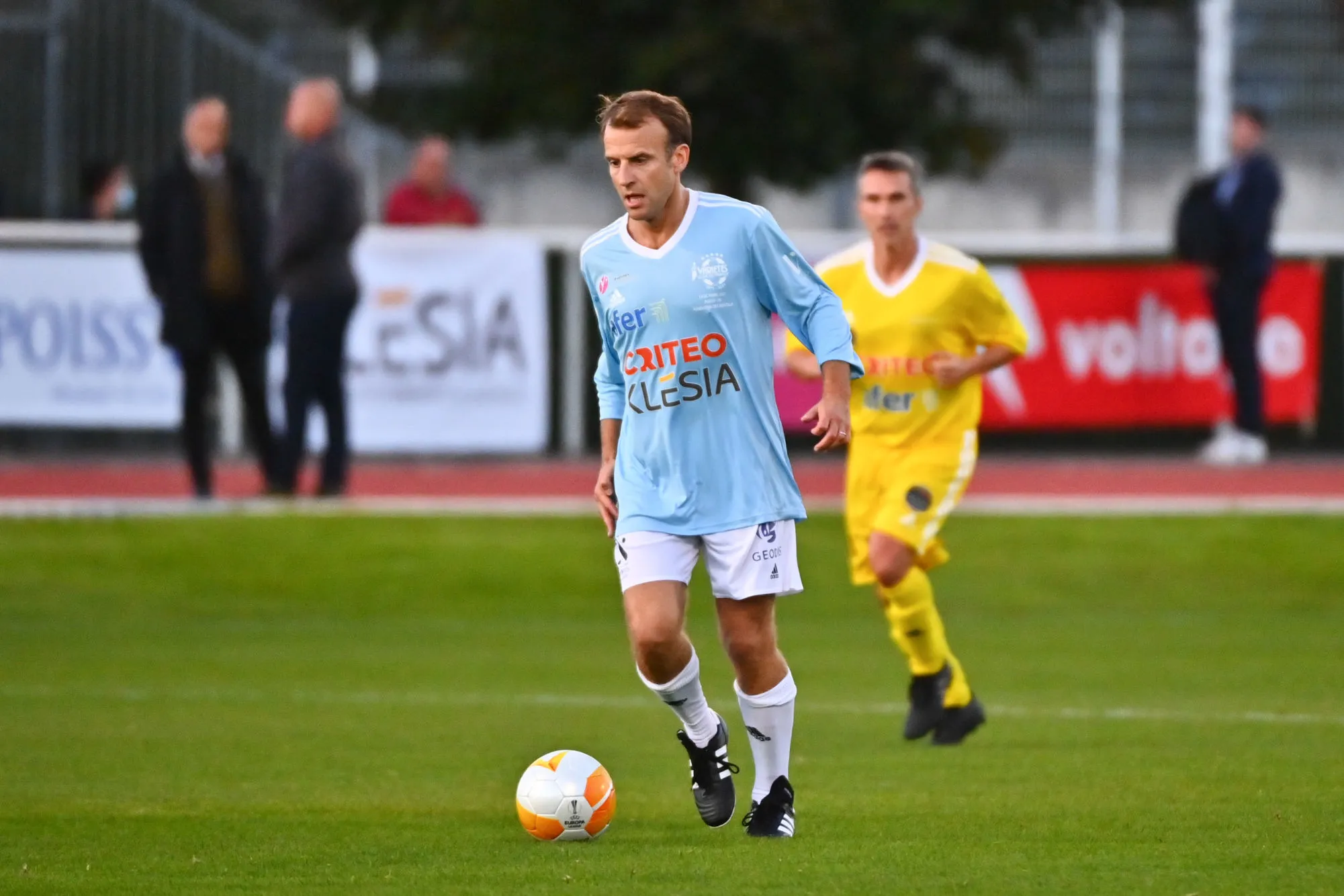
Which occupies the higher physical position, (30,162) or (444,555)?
(30,162)

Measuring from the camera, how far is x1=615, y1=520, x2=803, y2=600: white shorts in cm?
671

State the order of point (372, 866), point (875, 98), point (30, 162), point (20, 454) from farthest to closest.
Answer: point (875, 98) → point (30, 162) → point (20, 454) → point (372, 866)

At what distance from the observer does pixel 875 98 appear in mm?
21188

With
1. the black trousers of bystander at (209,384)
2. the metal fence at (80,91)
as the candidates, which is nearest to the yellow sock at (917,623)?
the black trousers of bystander at (209,384)

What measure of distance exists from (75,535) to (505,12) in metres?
7.74

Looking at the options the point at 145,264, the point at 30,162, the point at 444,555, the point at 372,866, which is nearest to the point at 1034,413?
the point at 444,555

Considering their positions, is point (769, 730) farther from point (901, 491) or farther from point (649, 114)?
A: point (901, 491)

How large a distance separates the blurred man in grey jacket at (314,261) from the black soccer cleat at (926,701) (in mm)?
6590

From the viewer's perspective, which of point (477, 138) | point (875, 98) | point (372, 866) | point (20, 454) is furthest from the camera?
point (477, 138)

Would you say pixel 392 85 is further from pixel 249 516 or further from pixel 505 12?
pixel 249 516

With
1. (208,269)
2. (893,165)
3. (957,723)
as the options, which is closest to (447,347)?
(208,269)

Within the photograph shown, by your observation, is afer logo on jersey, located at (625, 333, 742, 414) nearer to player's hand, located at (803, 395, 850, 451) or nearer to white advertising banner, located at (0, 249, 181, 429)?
player's hand, located at (803, 395, 850, 451)

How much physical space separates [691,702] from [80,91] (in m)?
14.0

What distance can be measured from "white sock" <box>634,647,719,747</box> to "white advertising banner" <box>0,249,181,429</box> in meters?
11.0
